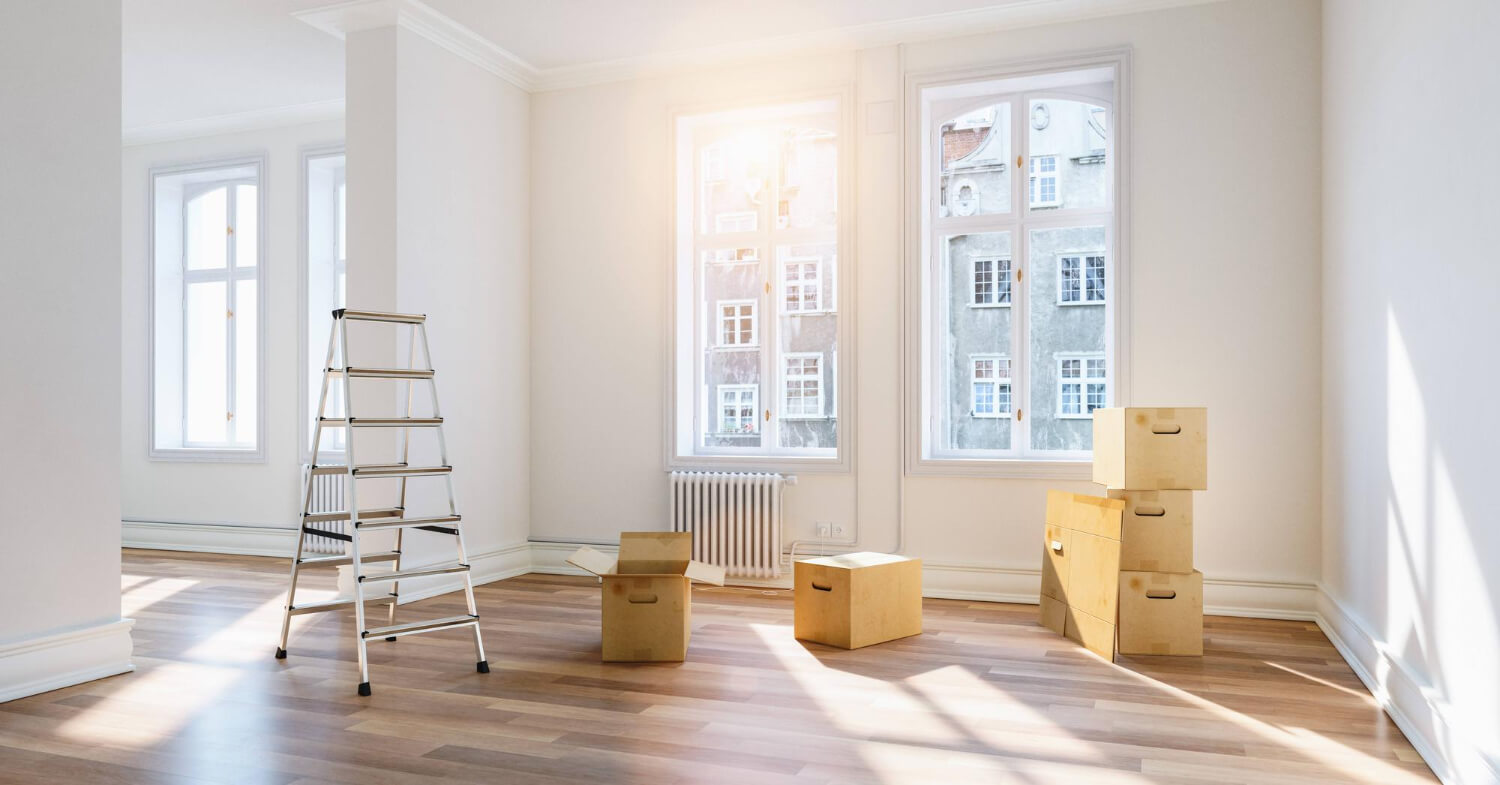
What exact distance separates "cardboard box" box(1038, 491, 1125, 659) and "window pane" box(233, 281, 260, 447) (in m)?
5.84

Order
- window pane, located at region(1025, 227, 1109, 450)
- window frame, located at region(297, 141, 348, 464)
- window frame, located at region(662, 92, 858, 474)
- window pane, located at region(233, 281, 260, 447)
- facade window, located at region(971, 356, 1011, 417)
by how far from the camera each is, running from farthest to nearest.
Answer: window pane, located at region(233, 281, 260, 447) < window frame, located at region(297, 141, 348, 464) < window frame, located at region(662, 92, 858, 474) < facade window, located at region(971, 356, 1011, 417) < window pane, located at region(1025, 227, 1109, 450)

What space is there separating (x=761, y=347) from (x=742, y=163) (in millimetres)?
1158

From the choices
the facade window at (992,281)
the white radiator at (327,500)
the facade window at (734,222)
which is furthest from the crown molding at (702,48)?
the white radiator at (327,500)

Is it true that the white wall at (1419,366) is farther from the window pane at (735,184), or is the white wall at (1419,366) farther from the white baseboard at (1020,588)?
the window pane at (735,184)

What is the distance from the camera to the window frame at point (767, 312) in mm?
5555

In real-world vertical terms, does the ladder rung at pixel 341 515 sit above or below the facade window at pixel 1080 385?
below

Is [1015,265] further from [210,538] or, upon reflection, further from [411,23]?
[210,538]

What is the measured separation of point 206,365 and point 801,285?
4.81m

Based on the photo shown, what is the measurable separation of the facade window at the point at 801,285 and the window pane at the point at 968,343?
0.77 metres

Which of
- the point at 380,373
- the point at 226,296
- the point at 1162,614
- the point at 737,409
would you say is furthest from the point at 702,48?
the point at 226,296

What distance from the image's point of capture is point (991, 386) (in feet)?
17.9

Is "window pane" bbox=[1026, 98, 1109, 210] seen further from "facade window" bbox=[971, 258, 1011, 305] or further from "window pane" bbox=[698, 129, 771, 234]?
"window pane" bbox=[698, 129, 771, 234]

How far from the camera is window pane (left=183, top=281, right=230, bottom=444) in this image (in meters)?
7.54

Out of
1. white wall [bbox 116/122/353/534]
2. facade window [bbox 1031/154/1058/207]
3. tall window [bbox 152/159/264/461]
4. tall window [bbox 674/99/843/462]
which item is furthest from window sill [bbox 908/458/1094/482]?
tall window [bbox 152/159/264/461]
